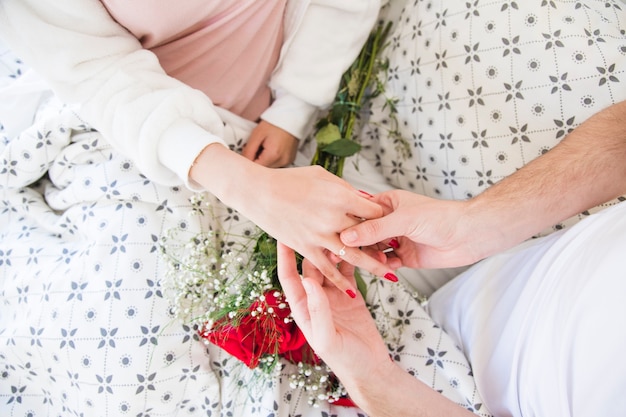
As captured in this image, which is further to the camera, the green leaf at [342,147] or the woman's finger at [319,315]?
the green leaf at [342,147]

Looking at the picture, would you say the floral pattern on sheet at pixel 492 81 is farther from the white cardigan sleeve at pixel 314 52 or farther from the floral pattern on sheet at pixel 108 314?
the floral pattern on sheet at pixel 108 314

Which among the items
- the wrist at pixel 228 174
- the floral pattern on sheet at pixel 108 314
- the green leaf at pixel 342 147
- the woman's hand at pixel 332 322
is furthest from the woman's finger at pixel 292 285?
the green leaf at pixel 342 147

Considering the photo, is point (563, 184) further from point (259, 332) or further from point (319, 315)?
point (259, 332)

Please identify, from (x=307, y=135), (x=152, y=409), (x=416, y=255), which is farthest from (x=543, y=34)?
(x=152, y=409)

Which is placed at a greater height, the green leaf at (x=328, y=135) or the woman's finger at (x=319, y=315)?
the green leaf at (x=328, y=135)

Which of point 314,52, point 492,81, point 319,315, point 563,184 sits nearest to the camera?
point 319,315

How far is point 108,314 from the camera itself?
0.95m

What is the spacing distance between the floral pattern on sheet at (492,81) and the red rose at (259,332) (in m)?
0.53

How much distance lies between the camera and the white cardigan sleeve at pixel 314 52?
3.64 ft

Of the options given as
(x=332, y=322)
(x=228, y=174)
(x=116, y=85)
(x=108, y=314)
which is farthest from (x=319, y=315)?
(x=116, y=85)

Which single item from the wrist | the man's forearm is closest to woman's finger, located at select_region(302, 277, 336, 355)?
the wrist

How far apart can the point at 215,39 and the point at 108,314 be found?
67cm

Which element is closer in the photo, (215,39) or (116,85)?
(116,85)

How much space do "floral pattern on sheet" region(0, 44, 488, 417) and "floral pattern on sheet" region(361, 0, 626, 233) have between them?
0.37 metres
